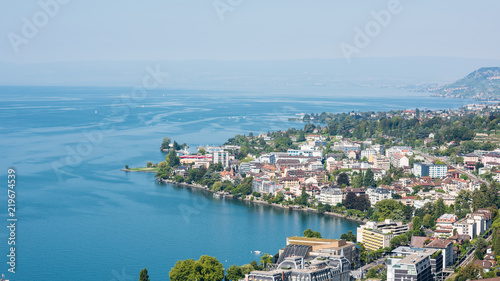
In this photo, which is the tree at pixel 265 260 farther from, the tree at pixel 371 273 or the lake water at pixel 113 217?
the tree at pixel 371 273

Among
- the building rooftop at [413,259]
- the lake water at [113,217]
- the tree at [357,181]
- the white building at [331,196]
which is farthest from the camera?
the tree at [357,181]

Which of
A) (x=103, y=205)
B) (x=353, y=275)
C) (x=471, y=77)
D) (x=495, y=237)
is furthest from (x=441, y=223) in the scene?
(x=471, y=77)

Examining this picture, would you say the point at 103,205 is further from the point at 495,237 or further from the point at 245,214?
the point at 495,237

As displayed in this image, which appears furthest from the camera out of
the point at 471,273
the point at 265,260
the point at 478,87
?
the point at 478,87

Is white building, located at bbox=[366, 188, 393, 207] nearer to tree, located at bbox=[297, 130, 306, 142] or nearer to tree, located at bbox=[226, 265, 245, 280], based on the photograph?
tree, located at bbox=[226, 265, 245, 280]

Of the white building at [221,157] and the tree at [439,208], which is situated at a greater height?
the white building at [221,157]

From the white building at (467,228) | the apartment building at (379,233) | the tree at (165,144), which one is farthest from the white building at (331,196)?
the tree at (165,144)

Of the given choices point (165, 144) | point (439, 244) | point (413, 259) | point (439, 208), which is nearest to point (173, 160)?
point (165, 144)

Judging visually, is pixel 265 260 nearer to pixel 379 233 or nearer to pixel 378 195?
pixel 379 233
